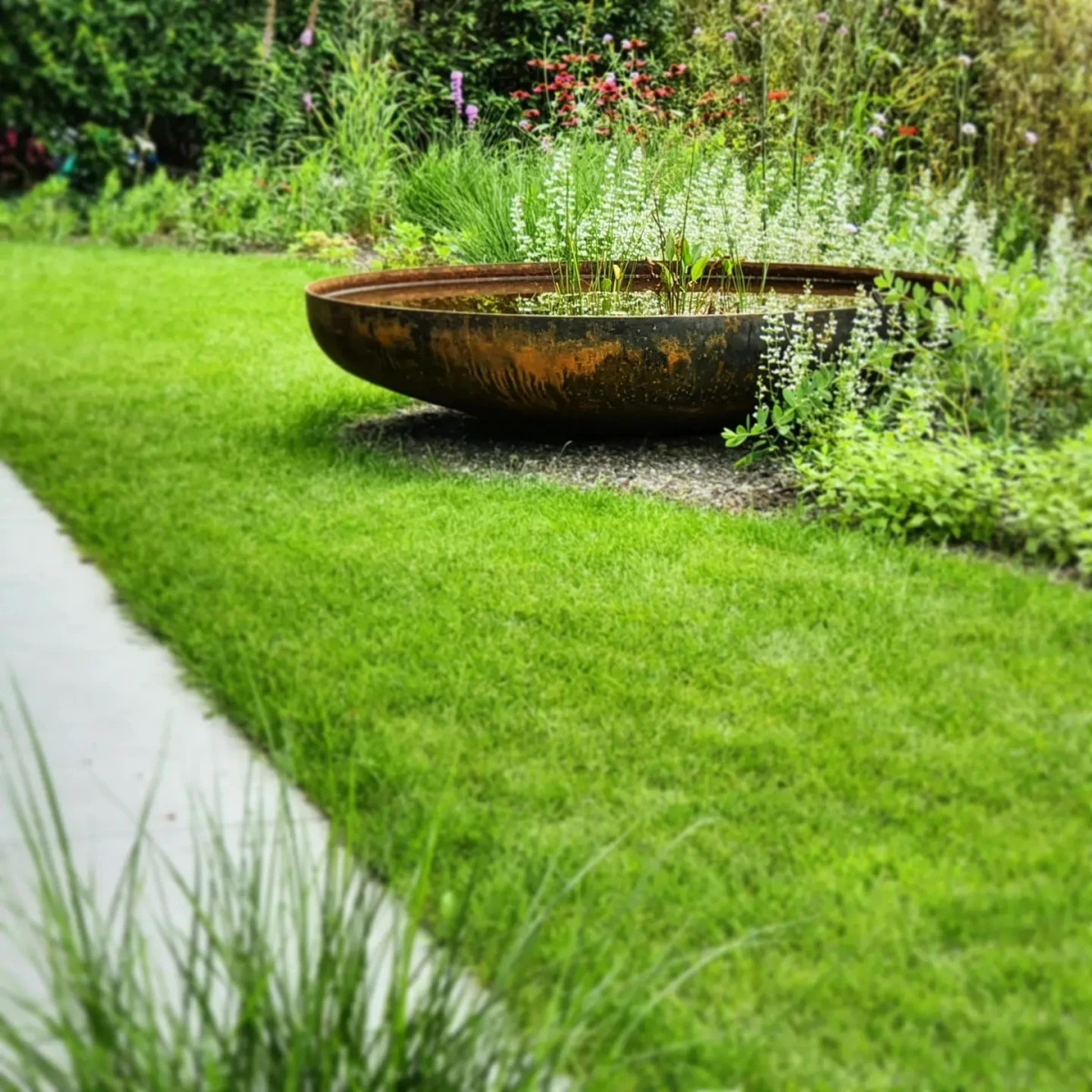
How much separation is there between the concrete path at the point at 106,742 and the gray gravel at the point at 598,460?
55.4 inches

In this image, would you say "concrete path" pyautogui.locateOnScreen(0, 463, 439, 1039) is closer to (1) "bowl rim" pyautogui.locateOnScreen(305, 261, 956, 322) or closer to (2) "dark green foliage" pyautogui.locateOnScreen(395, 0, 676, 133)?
(1) "bowl rim" pyautogui.locateOnScreen(305, 261, 956, 322)

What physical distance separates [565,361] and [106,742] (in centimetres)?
208

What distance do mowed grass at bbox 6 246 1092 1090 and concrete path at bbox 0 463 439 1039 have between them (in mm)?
96

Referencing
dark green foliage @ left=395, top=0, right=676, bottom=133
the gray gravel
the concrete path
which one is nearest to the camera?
the concrete path

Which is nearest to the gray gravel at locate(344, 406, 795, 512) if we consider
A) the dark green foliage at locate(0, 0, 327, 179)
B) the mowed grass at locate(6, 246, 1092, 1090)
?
the mowed grass at locate(6, 246, 1092, 1090)

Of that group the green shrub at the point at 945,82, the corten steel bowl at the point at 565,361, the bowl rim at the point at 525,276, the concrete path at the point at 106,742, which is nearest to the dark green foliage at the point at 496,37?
the green shrub at the point at 945,82

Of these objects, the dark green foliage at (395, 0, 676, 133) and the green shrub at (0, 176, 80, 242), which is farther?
the green shrub at (0, 176, 80, 242)

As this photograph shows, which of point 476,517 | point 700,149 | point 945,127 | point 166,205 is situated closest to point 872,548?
point 476,517

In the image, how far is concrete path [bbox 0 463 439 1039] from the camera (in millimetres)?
2188

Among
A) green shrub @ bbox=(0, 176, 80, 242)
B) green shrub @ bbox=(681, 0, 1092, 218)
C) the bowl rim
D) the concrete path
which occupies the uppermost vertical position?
green shrub @ bbox=(681, 0, 1092, 218)

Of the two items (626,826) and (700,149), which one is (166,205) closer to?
(700,149)

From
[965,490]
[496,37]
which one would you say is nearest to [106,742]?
[965,490]

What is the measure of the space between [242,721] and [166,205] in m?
8.46

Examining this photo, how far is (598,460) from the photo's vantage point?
4543mm
